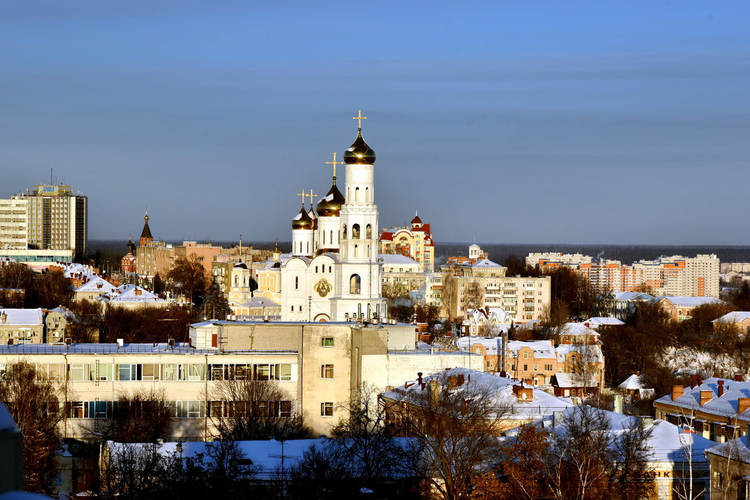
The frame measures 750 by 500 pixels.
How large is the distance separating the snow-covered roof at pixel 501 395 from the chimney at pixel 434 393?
331 millimetres

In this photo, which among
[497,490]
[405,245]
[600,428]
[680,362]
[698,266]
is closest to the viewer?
[497,490]

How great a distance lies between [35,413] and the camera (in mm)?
29516

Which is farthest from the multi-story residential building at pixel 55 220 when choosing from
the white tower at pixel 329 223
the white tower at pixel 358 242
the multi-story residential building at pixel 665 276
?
the white tower at pixel 358 242

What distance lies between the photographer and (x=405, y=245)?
Result: 13538cm

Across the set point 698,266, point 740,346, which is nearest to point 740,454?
point 740,346

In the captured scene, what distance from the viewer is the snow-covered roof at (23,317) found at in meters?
63.6

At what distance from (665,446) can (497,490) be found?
421 cm

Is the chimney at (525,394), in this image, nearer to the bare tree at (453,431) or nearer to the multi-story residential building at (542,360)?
the bare tree at (453,431)

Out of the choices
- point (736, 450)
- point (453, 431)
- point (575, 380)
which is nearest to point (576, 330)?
point (575, 380)

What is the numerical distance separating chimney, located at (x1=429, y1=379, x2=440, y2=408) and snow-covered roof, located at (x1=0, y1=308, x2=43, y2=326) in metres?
40.8

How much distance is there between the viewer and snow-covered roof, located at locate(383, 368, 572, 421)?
2622 cm

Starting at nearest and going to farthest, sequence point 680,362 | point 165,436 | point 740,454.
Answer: point 740,454 < point 165,436 < point 680,362

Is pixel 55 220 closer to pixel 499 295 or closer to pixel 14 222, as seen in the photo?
pixel 14 222

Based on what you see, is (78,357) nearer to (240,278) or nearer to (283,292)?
(283,292)
